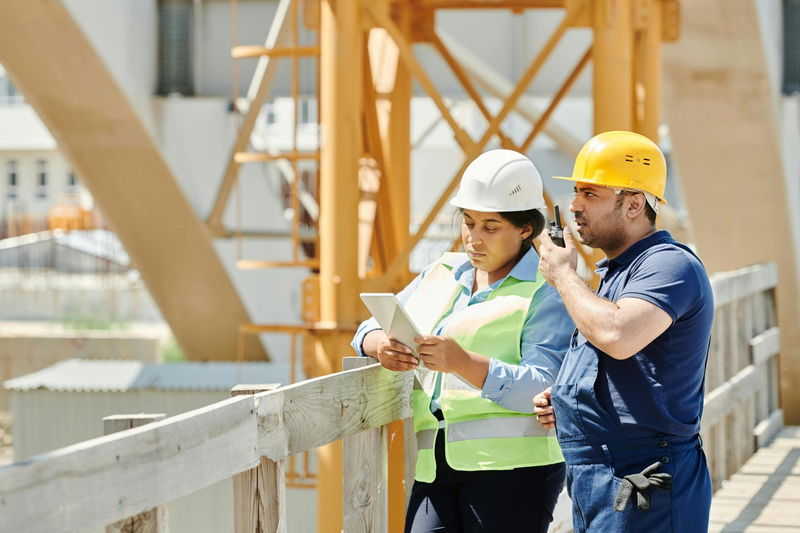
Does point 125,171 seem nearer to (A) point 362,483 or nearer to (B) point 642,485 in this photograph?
(A) point 362,483

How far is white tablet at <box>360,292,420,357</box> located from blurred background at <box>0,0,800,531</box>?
5592 mm

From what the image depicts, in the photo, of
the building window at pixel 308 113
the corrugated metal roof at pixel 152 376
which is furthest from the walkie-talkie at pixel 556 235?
the building window at pixel 308 113

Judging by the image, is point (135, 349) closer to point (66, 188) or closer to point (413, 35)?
point (413, 35)

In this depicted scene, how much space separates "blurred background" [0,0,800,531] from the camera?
9898mm

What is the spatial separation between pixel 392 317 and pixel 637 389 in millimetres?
Result: 855

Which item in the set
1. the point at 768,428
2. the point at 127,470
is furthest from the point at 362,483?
the point at 768,428

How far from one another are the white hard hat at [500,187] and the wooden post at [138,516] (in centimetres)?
144

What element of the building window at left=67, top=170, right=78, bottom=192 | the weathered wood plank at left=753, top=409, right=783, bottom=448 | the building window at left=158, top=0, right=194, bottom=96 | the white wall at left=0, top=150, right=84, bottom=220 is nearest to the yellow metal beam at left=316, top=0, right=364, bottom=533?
the weathered wood plank at left=753, top=409, right=783, bottom=448

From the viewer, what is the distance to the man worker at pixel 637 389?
3611 millimetres

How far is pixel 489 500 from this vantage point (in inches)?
164

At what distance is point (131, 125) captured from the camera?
14.6 meters

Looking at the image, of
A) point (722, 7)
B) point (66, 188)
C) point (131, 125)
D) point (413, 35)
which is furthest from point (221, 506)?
point (66, 188)

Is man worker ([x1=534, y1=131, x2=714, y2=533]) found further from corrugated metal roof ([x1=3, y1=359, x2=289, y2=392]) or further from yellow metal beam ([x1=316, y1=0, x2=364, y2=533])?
corrugated metal roof ([x1=3, y1=359, x2=289, y2=392])

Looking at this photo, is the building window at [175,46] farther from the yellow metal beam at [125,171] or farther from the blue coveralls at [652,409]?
the blue coveralls at [652,409]
